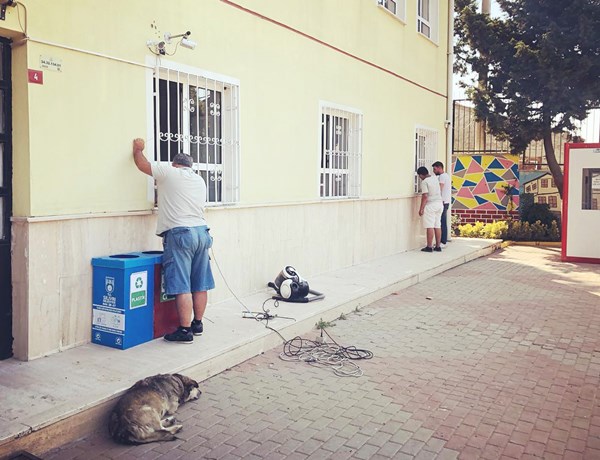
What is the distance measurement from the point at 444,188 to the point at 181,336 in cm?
896

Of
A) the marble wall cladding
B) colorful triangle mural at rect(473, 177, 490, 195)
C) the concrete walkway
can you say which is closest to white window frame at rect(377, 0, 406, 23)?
the marble wall cladding

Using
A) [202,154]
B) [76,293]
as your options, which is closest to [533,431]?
[76,293]

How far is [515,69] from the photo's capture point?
14.5 metres

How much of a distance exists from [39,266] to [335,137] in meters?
5.78

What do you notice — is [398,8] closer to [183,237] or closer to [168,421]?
[183,237]

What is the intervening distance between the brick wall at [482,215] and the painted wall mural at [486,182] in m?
0.10

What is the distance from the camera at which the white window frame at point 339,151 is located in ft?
30.3

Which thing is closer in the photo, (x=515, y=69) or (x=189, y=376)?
(x=189, y=376)

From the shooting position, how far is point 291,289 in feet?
23.3

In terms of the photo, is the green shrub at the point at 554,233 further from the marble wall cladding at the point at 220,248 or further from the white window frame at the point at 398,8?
the white window frame at the point at 398,8

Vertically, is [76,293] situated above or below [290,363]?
above

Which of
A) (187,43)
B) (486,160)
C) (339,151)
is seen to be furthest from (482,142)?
(187,43)

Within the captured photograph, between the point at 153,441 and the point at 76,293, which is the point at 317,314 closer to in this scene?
the point at 76,293

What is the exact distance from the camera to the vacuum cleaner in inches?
280
